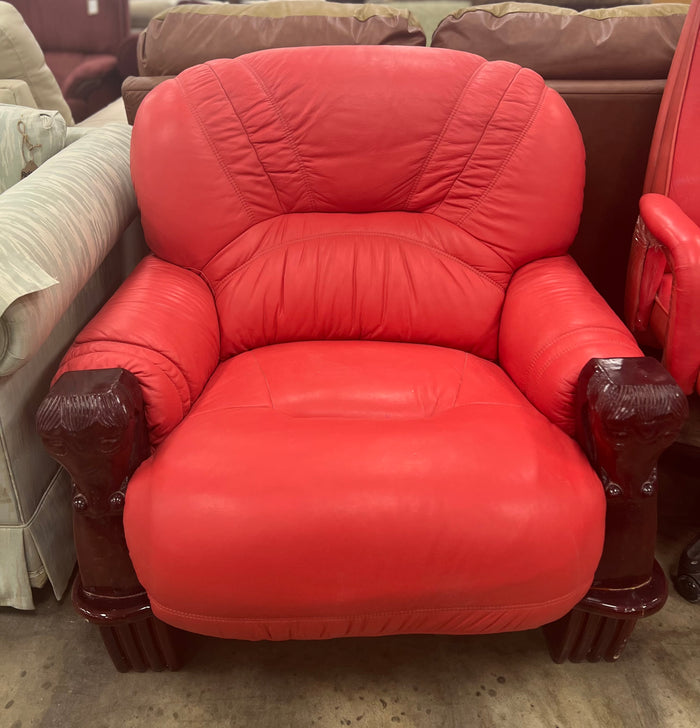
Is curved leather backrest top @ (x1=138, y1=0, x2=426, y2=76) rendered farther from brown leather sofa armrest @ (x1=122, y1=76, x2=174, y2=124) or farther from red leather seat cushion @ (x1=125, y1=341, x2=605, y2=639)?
red leather seat cushion @ (x1=125, y1=341, x2=605, y2=639)

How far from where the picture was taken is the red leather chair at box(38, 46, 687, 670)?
3.29ft

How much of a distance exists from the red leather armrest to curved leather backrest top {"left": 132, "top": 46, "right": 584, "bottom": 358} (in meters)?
0.07

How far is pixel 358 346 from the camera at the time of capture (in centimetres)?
144

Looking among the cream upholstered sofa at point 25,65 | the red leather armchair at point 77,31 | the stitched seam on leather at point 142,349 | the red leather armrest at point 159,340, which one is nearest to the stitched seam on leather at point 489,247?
the red leather armrest at point 159,340

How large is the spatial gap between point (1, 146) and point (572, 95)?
1.39m

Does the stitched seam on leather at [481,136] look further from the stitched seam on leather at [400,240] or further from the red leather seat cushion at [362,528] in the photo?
the red leather seat cushion at [362,528]

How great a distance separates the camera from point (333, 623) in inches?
41.6

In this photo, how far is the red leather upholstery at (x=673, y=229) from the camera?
1.25 m

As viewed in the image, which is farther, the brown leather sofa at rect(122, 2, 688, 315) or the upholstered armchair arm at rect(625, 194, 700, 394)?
the brown leather sofa at rect(122, 2, 688, 315)

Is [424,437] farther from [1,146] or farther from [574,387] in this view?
[1,146]

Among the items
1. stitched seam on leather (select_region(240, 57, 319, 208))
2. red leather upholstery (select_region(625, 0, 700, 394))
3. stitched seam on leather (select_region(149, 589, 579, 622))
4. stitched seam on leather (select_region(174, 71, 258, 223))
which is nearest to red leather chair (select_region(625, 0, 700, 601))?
red leather upholstery (select_region(625, 0, 700, 394))

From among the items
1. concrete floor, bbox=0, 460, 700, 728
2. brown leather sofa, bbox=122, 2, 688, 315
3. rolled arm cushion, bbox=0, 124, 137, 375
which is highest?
brown leather sofa, bbox=122, 2, 688, 315

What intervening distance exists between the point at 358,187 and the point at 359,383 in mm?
462

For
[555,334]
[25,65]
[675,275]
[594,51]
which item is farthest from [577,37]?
[25,65]
